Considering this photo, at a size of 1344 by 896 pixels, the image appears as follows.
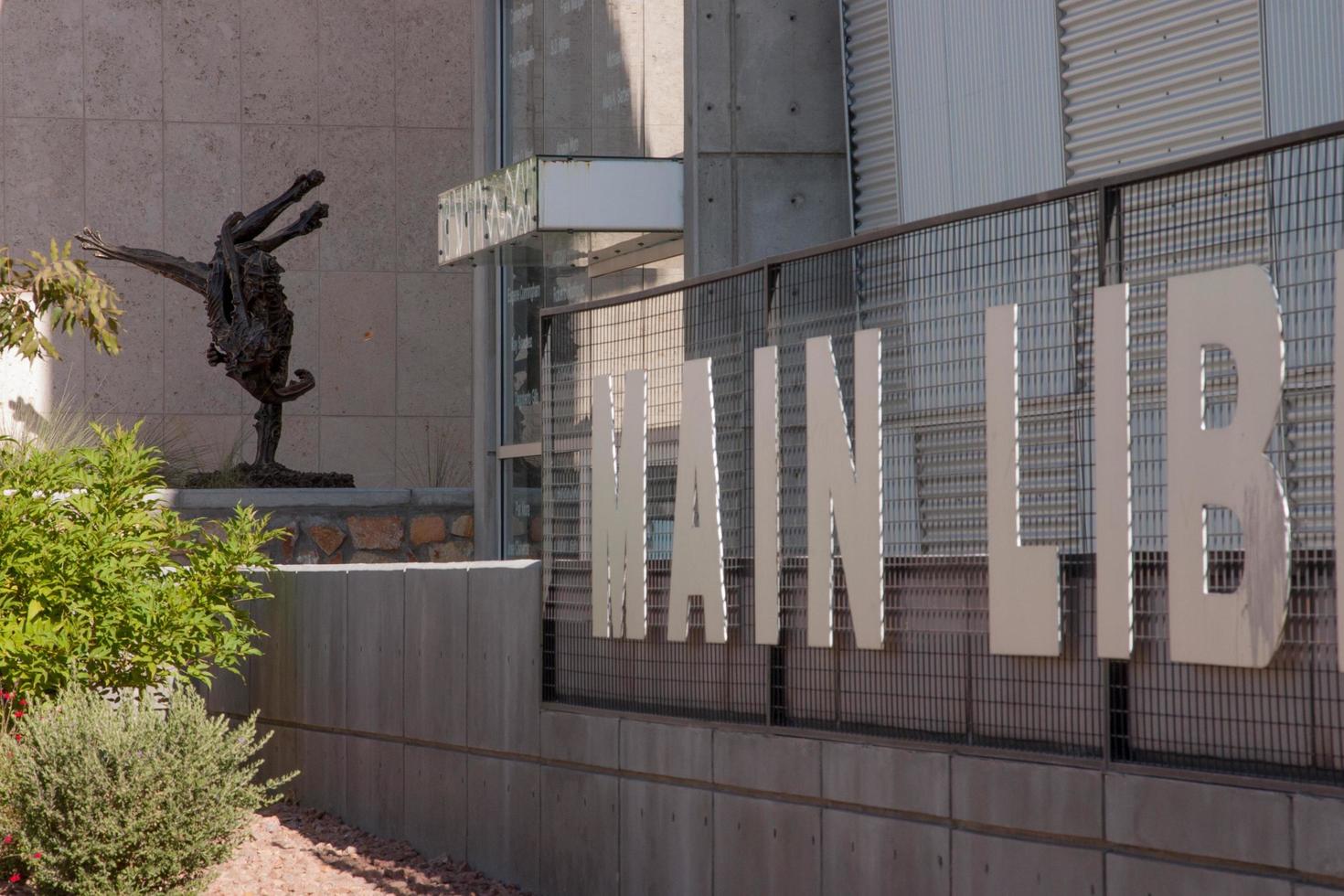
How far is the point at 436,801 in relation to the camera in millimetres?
9469

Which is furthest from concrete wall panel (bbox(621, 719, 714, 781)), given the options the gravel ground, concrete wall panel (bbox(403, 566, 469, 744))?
concrete wall panel (bbox(403, 566, 469, 744))

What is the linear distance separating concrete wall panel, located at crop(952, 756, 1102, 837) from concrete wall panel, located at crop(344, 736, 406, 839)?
4695mm

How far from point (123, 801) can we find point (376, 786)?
2612mm

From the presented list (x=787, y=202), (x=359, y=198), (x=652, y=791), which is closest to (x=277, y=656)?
(x=652, y=791)

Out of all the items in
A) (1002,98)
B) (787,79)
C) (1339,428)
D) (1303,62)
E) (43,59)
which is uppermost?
(43,59)

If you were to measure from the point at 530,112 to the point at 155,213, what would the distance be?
5959 mm

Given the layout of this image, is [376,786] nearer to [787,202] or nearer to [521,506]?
[521,506]

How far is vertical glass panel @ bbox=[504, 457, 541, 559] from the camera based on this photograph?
44.6 ft

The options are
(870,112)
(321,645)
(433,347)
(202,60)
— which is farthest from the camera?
(433,347)

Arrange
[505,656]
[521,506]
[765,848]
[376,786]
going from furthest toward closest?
1. [521,506]
2. [376,786]
3. [505,656]
4. [765,848]

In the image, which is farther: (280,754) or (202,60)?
(202,60)

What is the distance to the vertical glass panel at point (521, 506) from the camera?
1359 cm

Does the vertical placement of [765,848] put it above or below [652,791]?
below

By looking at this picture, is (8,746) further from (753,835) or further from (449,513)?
(449,513)
